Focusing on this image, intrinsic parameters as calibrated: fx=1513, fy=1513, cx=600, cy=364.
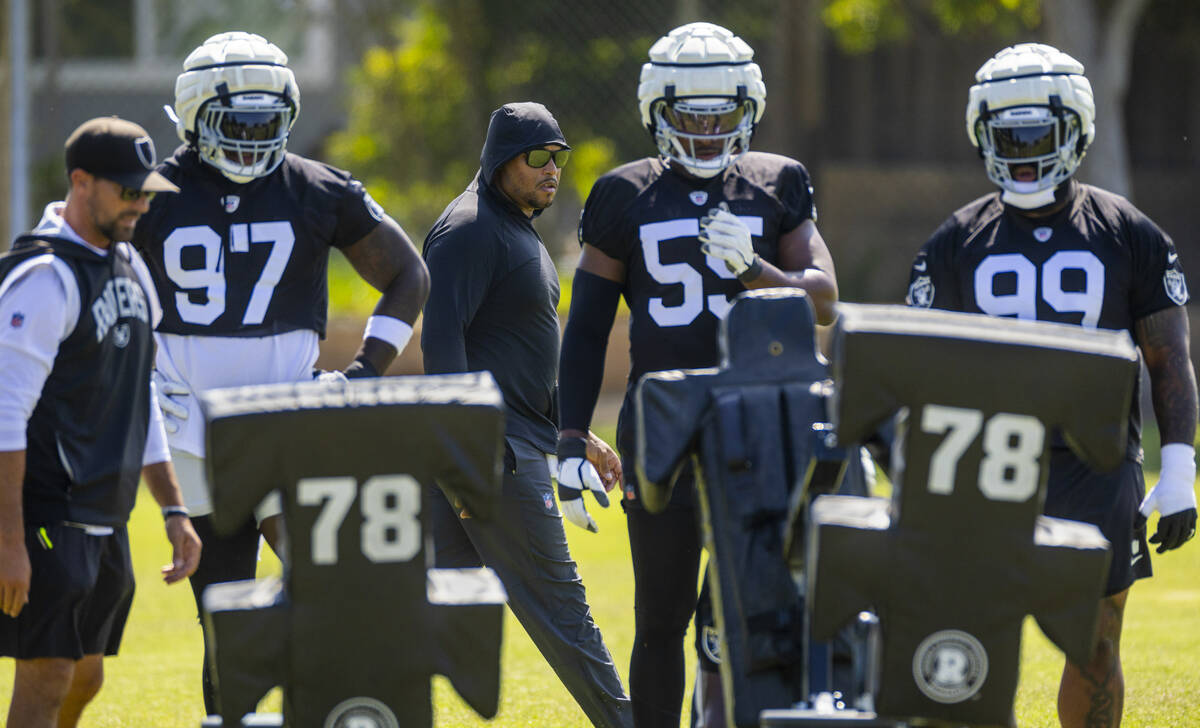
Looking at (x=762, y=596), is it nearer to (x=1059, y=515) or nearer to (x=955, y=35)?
(x=1059, y=515)

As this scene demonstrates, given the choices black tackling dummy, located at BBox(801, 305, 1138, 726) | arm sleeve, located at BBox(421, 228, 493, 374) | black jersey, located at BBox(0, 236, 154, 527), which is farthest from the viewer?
arm sleeve, located at BBox(421, 228, 493, 374)

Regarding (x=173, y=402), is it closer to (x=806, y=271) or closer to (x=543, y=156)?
(x=543, y=156)

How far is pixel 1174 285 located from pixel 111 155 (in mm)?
2901

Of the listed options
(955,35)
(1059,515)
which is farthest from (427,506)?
(955,35)

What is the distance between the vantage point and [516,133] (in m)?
4.89

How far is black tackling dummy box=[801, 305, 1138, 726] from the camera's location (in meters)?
3.12

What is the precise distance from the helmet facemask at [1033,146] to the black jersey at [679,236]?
554mm

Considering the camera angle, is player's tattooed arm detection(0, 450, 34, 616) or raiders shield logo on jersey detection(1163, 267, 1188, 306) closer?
player's tattooed arm detection(0, 450, 34, 616)

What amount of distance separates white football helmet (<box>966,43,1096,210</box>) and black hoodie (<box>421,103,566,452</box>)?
4.54 feet

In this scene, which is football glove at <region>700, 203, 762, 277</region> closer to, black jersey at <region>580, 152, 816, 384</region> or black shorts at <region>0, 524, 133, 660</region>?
black jersey at <region>580, 152, 816, 384</region>

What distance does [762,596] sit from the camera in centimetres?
345

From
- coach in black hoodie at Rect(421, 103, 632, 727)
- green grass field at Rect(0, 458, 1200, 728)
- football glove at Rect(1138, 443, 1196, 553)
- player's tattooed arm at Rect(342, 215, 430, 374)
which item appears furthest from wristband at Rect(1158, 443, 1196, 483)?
player's tattooed arm at Rect(342, 215, 430, 374)

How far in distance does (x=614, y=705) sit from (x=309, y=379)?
1.42 meters

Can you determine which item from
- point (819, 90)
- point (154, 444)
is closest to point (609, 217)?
point (154, 444)
